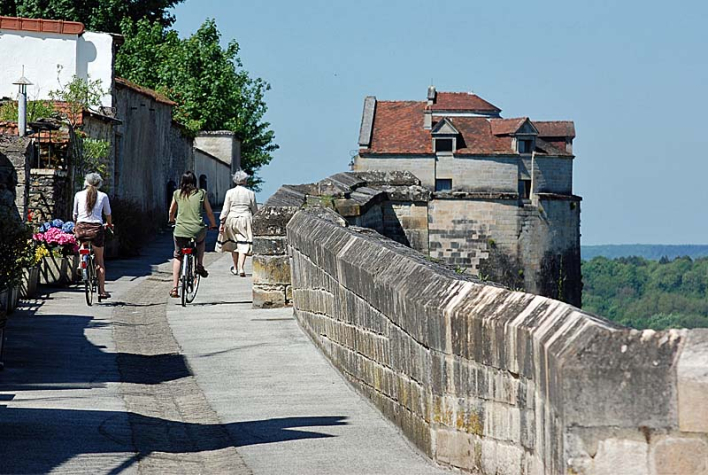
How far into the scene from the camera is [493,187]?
6488 cm

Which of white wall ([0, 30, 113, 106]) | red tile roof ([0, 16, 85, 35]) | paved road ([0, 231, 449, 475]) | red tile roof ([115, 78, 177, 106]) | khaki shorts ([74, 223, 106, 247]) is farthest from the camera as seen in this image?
red tile roof ([115, 78, 177, 106])

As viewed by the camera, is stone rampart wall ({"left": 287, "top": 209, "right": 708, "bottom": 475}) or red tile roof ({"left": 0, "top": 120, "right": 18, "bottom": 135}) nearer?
stone rampart wall ({"left": 287, "top": 209, "right": 708, "bottom": 475})

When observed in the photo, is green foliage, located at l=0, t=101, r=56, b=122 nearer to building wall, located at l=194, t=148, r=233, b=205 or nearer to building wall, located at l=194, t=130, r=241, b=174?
building wall, located at l=194, t=148, r=233, b=205

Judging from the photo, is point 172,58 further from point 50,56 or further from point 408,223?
point 408,223

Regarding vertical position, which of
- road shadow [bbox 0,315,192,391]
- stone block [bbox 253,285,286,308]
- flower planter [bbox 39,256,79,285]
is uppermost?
flower planter [bbox 39,256,79,285]

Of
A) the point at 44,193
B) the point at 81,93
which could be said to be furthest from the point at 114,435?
the point at 81,93

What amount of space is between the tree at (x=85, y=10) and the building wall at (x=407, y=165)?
17950 millimetres

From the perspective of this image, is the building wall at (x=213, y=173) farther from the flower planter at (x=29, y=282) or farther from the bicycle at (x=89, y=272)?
the bicycle at (x=89, y=272)

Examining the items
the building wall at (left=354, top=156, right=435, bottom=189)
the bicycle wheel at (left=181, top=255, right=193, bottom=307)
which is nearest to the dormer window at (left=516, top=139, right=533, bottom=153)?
the building wall at (left=354, top=156, right=435, bottom=189)

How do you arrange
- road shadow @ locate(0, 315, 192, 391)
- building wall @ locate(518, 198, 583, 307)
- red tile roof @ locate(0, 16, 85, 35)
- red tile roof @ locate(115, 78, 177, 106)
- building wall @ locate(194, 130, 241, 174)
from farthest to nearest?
building wall @ locate(518, 198, 583, 307)
building wall @ locate(194, 130, 241, 174)
red tile roof @ locate(115, 78, 177, 106)
red tile roof @ locate(0, 16, 85, 35)
road shadow @ locate(0, 315, 192, 391)

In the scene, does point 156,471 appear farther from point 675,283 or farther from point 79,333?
point 675,283

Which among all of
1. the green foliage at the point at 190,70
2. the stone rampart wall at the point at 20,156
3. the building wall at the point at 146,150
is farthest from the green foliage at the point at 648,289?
the stone rampart wall at the point at 20,156

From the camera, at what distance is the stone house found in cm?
6344

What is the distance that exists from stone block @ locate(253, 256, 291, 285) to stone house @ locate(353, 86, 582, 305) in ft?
158
